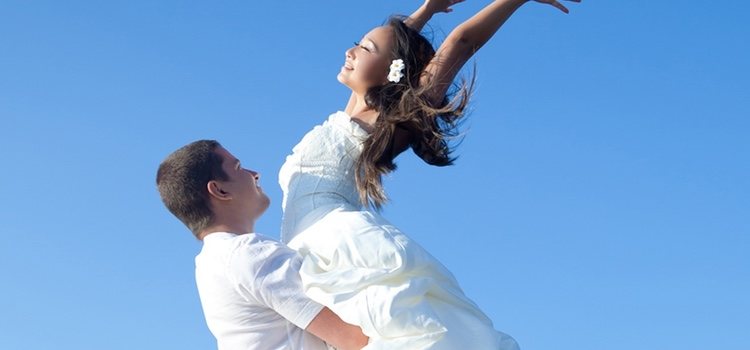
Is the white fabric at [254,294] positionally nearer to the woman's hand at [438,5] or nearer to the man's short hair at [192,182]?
the man's short hair at [192,182]

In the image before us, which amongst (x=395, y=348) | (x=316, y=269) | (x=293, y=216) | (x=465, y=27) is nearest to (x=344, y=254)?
(x=316, y=269)

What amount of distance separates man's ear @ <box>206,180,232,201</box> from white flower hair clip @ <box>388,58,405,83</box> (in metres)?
1.42

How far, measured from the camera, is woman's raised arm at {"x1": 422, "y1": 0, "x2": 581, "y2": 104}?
6.73 meters

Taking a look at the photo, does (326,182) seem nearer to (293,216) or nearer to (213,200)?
(293,216)

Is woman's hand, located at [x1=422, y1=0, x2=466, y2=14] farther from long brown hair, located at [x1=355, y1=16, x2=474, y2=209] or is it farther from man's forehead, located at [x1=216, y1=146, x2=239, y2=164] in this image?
man's forehead, located at [x1=216, y1=146, x2=239, y2=164]

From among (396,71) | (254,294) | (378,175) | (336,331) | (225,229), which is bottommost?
(336,331)

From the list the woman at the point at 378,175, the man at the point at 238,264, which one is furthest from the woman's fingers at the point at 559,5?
the man at the point at 238,264

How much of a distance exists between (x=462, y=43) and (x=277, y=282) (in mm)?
2128

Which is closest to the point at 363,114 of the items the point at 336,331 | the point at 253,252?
the point at 253,252

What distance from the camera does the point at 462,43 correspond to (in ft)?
22.1

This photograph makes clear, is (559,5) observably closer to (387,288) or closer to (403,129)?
(403,129)

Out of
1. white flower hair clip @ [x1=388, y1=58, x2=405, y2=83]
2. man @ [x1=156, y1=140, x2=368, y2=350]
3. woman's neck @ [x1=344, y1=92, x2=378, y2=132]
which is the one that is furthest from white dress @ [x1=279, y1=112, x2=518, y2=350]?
white flower hair clip @ [x1=388, y1=58, x2=405, y2=83]

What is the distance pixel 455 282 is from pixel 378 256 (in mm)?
424

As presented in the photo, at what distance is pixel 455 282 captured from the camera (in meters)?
5.39
